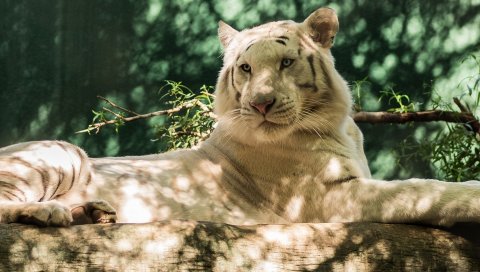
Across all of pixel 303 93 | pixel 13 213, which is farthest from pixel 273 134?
pixel 13 213

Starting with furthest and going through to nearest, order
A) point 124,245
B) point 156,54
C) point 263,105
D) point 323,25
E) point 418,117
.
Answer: point 156,54, point 418,117, point 323,25, point 263,105, point 124,245

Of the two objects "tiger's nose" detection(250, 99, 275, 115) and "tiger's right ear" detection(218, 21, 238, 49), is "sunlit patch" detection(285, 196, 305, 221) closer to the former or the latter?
"tiger's nose" detection(250, 99, 275, 115)

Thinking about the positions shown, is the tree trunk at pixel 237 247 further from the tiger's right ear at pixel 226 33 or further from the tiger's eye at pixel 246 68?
the tiger's right ear at pixel 226 33

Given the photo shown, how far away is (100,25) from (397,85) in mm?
2292

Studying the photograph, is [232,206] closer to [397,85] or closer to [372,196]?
[372,196]

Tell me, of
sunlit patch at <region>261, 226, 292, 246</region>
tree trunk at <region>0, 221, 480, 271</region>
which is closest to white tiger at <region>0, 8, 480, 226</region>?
tree trunk at <region>0, 221, 480, 271</region>

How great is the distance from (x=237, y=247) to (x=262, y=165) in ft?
3.32

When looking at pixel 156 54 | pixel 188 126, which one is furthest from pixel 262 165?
pixel 156 54

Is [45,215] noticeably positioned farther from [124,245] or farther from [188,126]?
[188,126]

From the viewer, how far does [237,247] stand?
96.5 inches

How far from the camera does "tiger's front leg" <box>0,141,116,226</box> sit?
2.44 metres

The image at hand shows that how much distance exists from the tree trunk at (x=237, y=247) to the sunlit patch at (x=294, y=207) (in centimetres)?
60

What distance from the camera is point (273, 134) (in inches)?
129

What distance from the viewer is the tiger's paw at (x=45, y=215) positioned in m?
2.39
